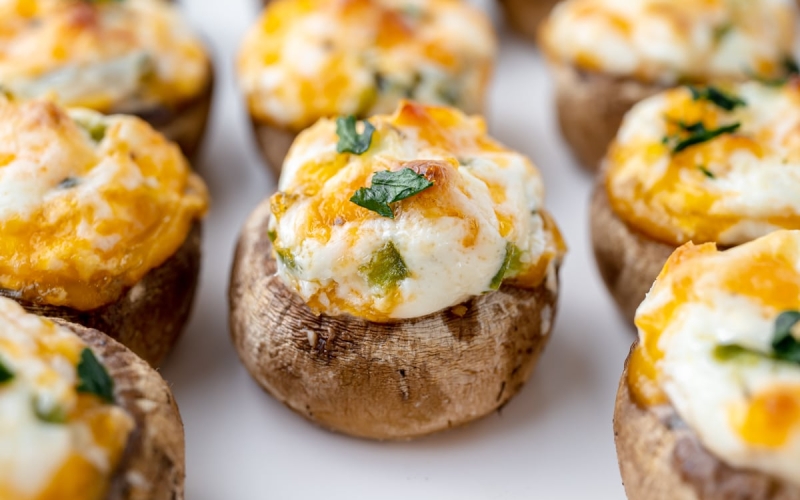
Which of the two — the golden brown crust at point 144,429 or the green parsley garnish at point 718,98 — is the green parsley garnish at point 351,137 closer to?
the golden brown crust at point 144,429

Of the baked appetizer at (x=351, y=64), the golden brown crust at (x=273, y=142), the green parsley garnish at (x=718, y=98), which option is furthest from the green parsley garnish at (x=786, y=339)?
the golden brown crust at (x=273, y=142)

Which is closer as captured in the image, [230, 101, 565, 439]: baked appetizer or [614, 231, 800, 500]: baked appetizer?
[614, 231, 800, 500]: baked appetizer

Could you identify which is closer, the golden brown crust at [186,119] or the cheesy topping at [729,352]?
the cheesy topping at [729,352]

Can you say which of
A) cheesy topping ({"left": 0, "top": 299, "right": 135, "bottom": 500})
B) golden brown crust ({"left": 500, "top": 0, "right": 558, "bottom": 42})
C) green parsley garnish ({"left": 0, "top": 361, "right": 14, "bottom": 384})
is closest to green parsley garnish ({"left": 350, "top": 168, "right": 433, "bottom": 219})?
cheesy topping ({"left": 0, "top": 299, "right": 135, "bottom": 500})

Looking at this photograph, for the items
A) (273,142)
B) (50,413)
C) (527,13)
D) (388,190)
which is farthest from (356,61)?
(50,413)

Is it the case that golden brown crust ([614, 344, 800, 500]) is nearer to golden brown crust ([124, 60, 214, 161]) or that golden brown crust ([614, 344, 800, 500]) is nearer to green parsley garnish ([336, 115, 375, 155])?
green parsley garnish ([336, 115, 375, 155])

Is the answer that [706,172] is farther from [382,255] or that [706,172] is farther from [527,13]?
[527,13]

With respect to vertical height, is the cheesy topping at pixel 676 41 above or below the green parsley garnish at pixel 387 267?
above
